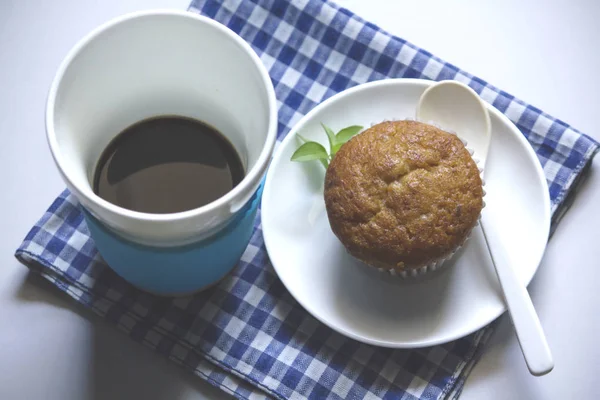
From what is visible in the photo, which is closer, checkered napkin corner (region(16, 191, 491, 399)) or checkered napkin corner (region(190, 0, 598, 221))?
checkered napkin corner (region(16, 191, 491, 399))

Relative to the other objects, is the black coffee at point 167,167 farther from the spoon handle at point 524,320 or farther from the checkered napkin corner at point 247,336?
the spoon handle at point 524,320

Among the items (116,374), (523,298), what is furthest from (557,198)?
(116,374)

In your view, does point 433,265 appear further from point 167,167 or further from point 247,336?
point 167,167

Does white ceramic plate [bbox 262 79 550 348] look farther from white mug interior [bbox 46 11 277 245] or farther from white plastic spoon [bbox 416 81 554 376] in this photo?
white mug interior [bbox 46 11 277 245]

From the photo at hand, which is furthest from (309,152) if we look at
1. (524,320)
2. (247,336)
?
(524,320)

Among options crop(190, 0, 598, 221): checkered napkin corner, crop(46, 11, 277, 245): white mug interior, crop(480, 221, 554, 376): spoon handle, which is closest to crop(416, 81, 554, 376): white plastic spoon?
crop(480, 221, 554, 376): spoon handle

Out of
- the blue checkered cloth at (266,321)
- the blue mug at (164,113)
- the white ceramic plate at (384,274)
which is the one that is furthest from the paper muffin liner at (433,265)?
the blue mug at (164,113)
